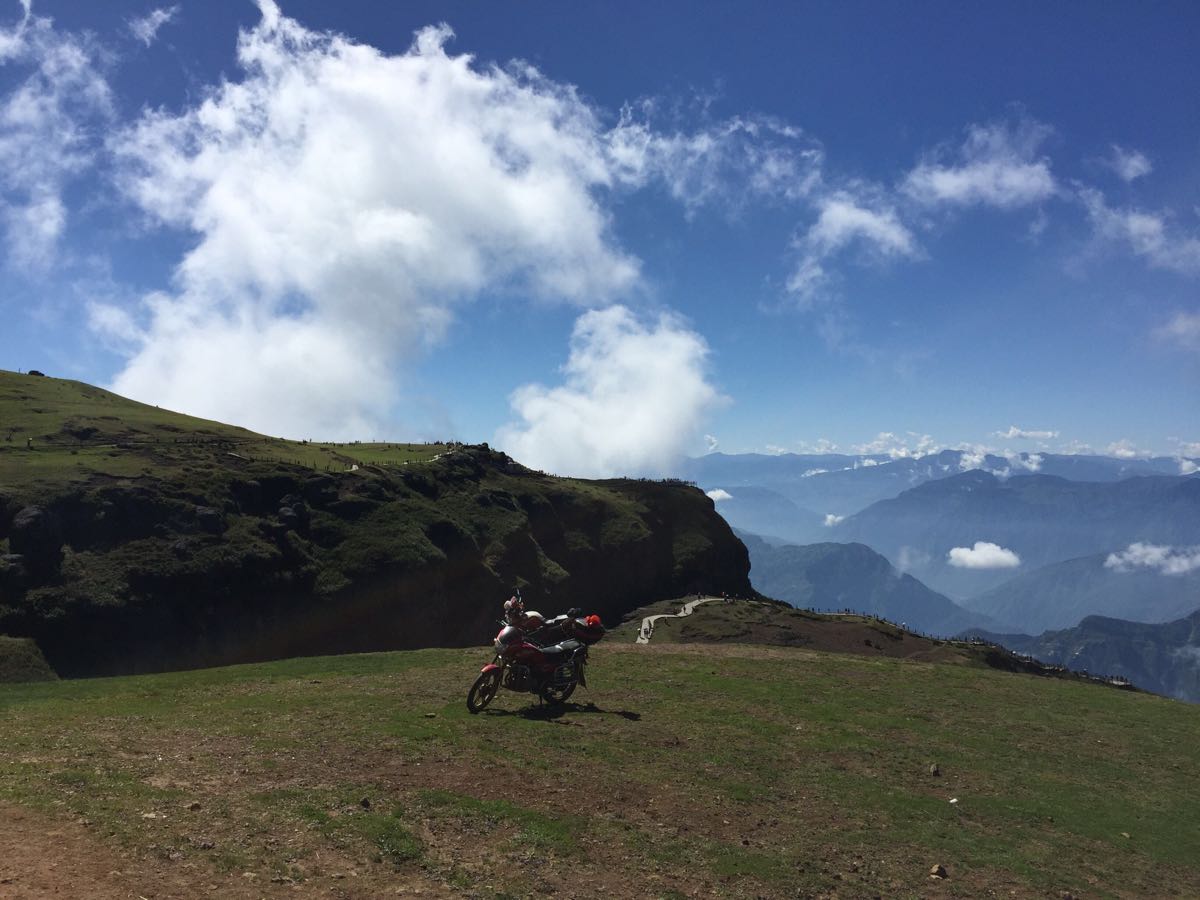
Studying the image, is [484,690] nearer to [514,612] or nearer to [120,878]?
[514,612]

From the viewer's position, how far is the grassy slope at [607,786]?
33.0 ft

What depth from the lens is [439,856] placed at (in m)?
9.93

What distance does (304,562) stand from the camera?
205ft

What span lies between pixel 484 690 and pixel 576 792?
5.51 m

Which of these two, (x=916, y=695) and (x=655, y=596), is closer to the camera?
(x=916, y=695)

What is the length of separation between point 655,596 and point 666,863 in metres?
90.5

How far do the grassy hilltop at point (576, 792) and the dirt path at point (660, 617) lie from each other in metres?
37.2

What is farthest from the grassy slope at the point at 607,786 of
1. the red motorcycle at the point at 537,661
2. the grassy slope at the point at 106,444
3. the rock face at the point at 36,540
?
the grassy slope at the point at 106,444

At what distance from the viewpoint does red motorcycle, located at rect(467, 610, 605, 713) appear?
57.4ft

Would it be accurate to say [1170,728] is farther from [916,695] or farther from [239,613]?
[239,613]

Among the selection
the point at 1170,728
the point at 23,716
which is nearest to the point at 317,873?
the point at 23,716

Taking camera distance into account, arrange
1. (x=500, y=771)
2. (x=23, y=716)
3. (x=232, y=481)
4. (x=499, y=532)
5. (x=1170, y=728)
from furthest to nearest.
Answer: (x=499, y=532), (x=232, y=481), (x=1170, y=728), (x=23, y=716), (x=500, y=771)

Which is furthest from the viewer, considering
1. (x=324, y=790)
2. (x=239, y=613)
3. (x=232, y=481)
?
(x=232, y=481)

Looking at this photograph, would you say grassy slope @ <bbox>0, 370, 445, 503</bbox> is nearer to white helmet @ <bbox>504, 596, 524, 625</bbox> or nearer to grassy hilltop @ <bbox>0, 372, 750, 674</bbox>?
grassy hilltop @ <bbox>0, 372, 750, 674</bbox>
